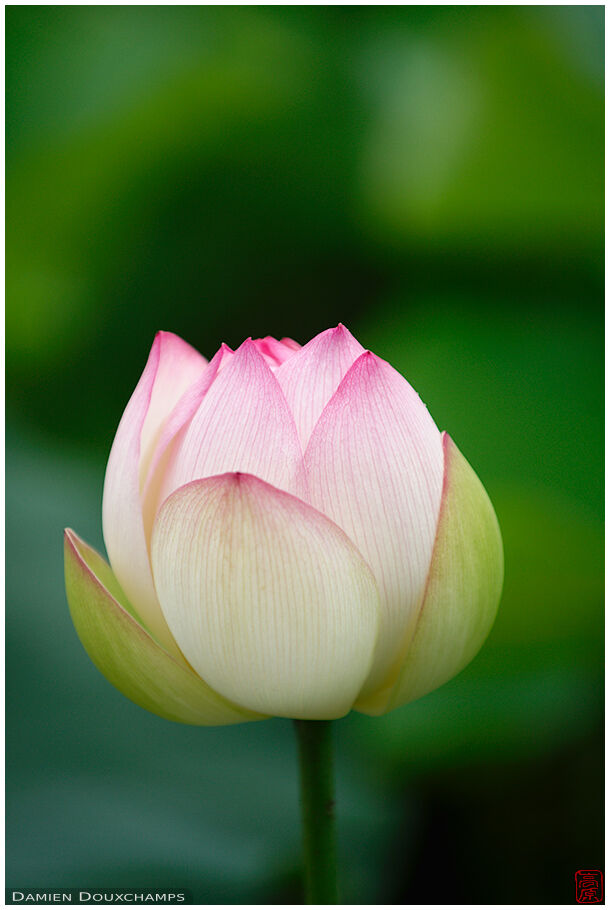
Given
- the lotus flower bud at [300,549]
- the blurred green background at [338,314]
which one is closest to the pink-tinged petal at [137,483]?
the lotus flower bud at [300,549]

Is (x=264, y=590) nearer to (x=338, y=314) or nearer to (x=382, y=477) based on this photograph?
(x=382, y=477)

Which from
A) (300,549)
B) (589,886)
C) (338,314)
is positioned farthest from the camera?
(338,314)

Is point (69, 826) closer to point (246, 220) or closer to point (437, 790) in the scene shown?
point (437, 790)

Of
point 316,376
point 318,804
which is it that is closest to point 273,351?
point 316,376

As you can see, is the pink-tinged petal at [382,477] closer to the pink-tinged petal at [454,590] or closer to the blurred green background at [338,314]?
the pink-tinged petal at [454,590]

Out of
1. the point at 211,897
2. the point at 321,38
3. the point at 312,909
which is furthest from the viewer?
the point at 321,38

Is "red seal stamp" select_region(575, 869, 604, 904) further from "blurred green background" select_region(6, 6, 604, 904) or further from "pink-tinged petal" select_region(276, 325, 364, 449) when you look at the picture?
"pink-tinged petal" select_region(276, 325, 364, 449)

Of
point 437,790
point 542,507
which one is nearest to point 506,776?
point 437,790
